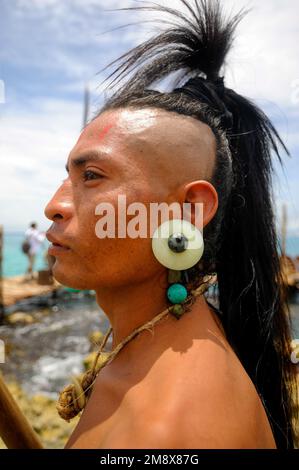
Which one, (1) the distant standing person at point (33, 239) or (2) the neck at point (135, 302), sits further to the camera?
(1) the distant standing person at point (33, 239)

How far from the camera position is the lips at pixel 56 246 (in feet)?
5.71

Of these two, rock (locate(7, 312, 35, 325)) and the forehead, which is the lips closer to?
the forehead

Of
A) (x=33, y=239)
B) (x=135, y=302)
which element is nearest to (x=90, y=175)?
(x=135, y=302)

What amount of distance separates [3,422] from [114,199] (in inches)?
48.1

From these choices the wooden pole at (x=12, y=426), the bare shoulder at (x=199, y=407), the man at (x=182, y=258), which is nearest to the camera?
the bare shoulder at (x=199, y=407)

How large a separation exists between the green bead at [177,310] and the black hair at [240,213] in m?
0.29

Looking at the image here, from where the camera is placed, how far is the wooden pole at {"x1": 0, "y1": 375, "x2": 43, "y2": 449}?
2047 mm

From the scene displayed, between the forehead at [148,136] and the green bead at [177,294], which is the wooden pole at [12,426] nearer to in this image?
the green bead at [177,294]

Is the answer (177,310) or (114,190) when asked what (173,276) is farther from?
(114,190)

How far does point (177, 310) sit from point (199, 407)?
0.42 metres

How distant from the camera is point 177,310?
1707 mm

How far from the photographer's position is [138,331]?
1765mm

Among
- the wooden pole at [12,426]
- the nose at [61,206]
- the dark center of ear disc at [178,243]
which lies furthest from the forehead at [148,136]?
the wooden pole at [12,426]

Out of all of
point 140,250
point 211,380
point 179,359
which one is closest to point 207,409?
point 211,380
